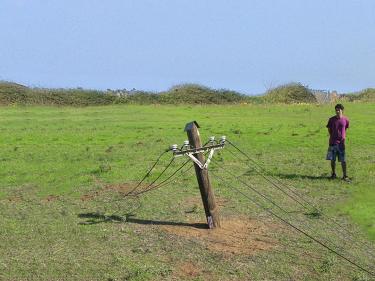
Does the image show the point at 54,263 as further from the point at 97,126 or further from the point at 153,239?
the point at 97,126

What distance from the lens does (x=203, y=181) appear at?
45.4 ft

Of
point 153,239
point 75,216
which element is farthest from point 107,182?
point 153,239

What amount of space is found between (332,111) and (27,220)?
108 ft

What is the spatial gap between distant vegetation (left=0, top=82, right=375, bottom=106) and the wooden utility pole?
135 feet

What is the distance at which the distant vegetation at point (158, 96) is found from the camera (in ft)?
175

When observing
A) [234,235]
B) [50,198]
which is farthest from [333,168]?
[50,198]

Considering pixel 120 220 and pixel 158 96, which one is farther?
pixel 158 96

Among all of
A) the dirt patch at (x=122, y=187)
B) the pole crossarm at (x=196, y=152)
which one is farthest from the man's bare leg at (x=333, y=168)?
the pole crossarm at (x=196, y=152)

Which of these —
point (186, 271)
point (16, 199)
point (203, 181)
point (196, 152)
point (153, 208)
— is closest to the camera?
point (186, 271)

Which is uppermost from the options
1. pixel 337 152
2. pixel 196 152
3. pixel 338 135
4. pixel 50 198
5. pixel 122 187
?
pixel 196 152

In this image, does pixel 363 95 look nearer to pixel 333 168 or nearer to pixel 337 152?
pixel 333 168

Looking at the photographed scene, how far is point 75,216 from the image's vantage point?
15.9 meters

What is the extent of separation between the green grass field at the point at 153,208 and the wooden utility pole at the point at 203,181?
1.73 ft

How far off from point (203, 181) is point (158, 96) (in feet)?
138
